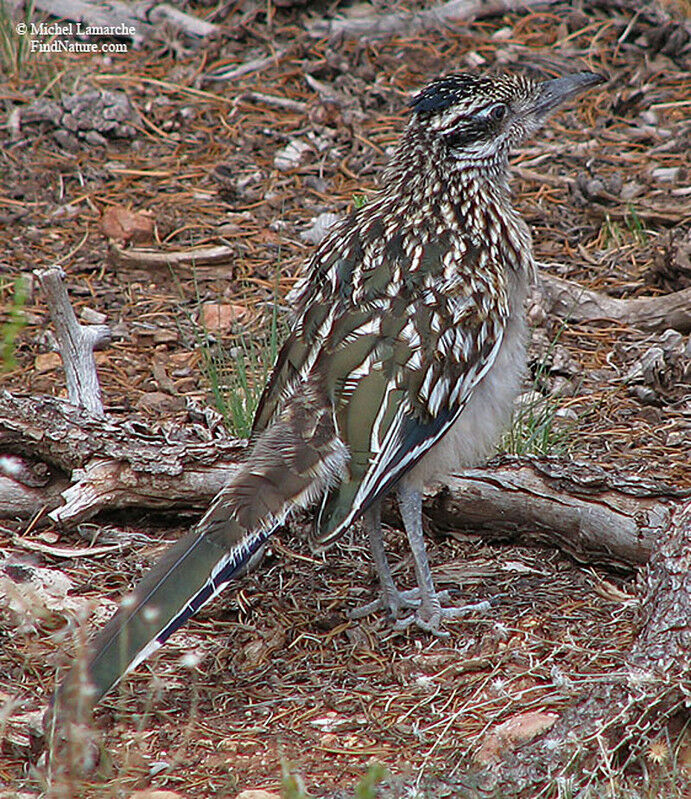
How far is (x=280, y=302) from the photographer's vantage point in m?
6.88

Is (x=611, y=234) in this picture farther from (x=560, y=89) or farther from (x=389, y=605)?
(x=389, y=605)

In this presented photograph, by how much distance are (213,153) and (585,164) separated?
2.55m

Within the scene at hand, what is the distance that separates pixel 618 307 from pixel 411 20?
145 inches

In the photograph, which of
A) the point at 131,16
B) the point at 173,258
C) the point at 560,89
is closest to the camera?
the point at 560,89

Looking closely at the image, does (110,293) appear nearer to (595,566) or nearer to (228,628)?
(228,628)

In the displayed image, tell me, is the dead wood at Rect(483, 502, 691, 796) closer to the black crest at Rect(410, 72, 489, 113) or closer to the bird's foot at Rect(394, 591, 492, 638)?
the bird's foot at Rect(394, 591, 492, 638)

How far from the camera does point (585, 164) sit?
8.03m

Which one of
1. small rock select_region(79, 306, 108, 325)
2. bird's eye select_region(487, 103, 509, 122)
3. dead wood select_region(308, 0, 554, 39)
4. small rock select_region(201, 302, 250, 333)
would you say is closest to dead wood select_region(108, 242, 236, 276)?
small rock select_region(201, 302, 250, 333)

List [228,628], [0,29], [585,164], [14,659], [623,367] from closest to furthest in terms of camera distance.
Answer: [14,659] < [228,628] < [623,367] < [585,164] < [0,29]

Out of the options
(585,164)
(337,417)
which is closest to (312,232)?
(585,164)

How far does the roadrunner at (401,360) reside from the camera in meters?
4.09

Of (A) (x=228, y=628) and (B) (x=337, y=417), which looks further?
(A) (x=228, y=628)

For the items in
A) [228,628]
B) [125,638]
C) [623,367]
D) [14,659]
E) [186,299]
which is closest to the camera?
[125,638]

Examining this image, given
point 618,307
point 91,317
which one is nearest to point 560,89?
point 618,307
